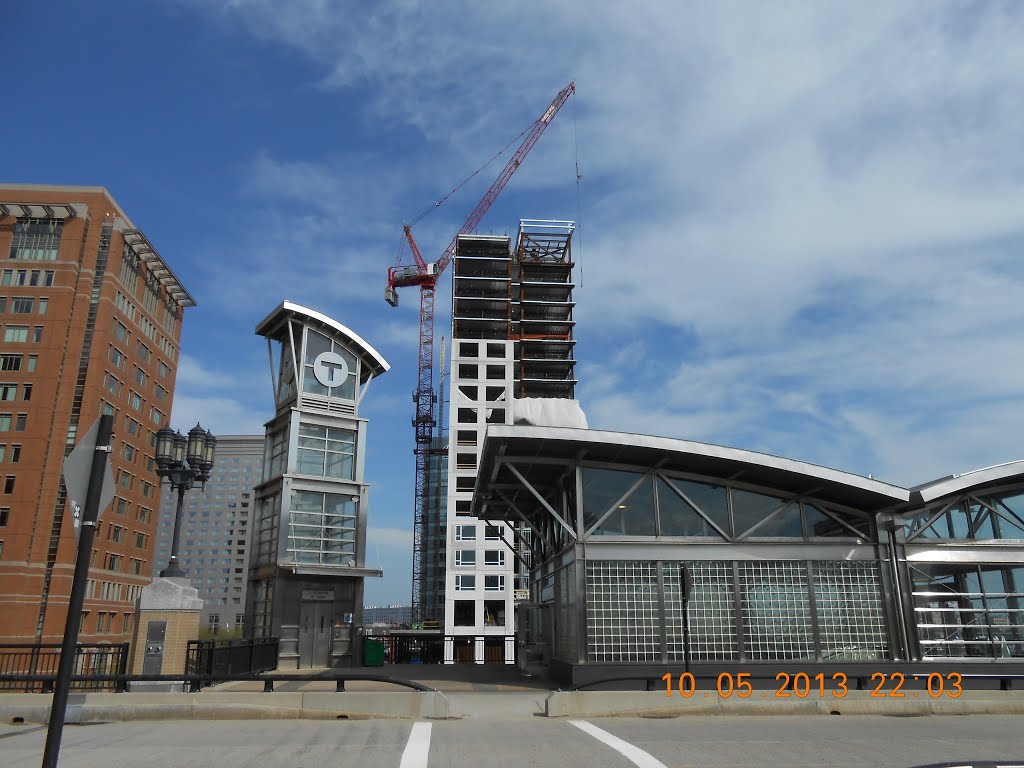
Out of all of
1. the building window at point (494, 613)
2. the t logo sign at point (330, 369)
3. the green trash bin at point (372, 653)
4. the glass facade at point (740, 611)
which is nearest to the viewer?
the glass facade at point (740, 611)

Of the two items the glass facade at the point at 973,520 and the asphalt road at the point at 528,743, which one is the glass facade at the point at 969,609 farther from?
the asphalt road at the point at 528,743

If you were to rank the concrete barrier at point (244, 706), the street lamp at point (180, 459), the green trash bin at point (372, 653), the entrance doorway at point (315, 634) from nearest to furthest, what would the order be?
the concrete barrier at point (244, 706) < the street lamp at point (180, 459) < the entrance doorway at point (315, 634) < the green trash bin at point (372, 653)

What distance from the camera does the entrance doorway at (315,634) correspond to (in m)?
31.6

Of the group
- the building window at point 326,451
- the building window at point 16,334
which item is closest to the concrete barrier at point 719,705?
the building window at point 326,451

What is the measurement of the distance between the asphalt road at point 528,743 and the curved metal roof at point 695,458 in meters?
7.30

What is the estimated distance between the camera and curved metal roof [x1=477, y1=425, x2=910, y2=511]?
67.7 feet

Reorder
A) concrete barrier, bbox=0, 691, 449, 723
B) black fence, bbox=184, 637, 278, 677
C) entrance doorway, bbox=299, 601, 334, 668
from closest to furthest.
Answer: concrete barrier, bbox=0, 691, 449, 723, black fence, bbox=184, 637, 278, 677, entrance doorway, bbox=299, 601, 334, 668

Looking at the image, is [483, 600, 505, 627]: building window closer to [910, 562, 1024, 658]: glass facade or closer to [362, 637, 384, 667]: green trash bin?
[362, 637, 384, 667]: green trash bin

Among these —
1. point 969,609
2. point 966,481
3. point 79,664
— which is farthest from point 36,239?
point 969,609

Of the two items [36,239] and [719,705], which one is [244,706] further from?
[36,239]

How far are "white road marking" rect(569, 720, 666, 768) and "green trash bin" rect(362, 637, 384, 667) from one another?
22175mm

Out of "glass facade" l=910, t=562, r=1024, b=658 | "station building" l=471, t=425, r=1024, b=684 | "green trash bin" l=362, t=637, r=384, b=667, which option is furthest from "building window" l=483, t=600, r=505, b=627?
"glass facade" l=910, t=562, r=1024, b=658

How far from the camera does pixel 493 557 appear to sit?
84500 mm

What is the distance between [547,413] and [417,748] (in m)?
12.2
